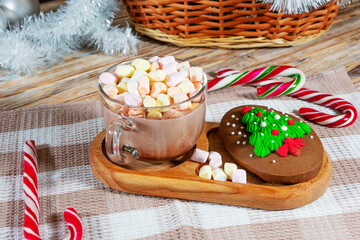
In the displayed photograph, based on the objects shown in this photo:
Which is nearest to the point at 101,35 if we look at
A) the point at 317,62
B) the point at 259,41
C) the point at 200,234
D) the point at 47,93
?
the point at 47,93

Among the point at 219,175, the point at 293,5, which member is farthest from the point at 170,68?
the point at 293,5

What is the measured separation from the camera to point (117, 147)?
781 mm

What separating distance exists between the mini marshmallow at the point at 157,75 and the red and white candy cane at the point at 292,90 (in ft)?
1.22

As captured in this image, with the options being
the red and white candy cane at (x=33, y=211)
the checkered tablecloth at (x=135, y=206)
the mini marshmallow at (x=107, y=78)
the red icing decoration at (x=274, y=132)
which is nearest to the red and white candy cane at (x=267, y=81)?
the checkered tablecloth at (x=135, y=206)

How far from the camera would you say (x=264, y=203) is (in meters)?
0.79

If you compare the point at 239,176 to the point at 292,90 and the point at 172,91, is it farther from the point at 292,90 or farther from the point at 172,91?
the point at 292,90

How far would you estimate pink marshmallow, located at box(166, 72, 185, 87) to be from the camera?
81 centimetres

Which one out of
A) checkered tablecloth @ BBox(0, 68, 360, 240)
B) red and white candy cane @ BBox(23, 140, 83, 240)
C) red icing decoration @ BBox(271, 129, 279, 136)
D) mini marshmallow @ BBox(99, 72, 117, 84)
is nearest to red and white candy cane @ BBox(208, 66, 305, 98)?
checkered tablecloth @ BBox(0, 68, 360, 240)

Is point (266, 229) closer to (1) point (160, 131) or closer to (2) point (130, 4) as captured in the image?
(1) point (160, 131)

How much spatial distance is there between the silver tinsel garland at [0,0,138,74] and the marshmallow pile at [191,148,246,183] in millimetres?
719

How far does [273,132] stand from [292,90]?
0.31 meters

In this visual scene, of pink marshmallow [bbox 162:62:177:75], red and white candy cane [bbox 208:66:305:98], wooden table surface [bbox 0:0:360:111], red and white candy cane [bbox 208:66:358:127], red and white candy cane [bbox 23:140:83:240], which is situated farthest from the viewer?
wooden table surface [bbox 0:0:360:111]

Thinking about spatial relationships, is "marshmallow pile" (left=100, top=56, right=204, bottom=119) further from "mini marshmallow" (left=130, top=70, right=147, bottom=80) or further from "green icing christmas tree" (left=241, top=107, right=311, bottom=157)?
"green icing christmas tree" (left=241, top=107, right=311, bottom=157)

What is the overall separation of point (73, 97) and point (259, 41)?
2.10 ft
